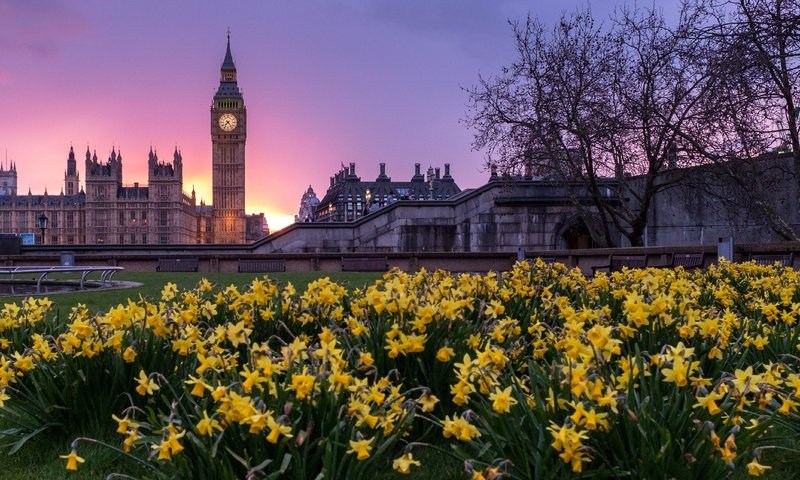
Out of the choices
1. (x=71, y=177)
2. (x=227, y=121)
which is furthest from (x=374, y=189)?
(x=71, y=177)

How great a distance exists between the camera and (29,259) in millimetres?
24469

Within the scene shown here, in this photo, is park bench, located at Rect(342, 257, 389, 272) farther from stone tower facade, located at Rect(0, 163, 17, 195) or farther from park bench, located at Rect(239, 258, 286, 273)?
stone tower facade, located at Rect(0, 163, 17, 195)

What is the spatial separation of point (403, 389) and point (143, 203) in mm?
161911

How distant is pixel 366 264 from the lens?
21.8 meters

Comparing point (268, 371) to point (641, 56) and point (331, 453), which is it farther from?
point (641, 56)

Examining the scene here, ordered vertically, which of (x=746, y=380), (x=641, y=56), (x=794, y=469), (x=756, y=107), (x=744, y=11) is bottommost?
(x=794, y=469)

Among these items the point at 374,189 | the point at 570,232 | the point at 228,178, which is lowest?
the point at 570,232

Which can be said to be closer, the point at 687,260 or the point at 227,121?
the point at 687,260

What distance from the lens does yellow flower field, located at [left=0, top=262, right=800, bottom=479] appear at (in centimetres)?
228

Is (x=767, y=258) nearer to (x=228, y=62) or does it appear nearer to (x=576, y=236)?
(x=576, y=236)

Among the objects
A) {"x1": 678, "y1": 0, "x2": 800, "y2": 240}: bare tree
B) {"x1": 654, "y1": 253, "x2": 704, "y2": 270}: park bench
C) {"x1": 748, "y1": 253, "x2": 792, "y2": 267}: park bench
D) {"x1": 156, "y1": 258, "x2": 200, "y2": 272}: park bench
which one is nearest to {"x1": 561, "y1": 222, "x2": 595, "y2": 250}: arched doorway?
{"x1": 678, "y1": 0, "x2": 800, "y2": 240}: bare tree

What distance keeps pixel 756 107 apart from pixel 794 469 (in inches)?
475

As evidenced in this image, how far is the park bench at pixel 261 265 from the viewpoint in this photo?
75.8 feet

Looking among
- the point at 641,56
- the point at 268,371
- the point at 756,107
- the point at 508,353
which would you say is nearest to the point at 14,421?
the point at 268,371
